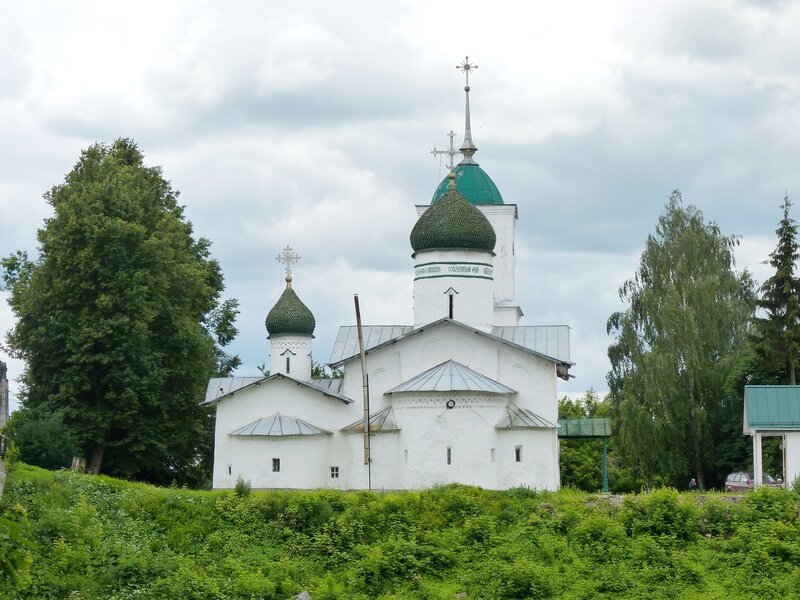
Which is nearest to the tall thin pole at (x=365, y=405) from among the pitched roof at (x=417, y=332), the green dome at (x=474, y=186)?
the pitched roof at (x=417, y=332)

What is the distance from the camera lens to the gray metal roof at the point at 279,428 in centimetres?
3209

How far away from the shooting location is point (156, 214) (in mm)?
36750

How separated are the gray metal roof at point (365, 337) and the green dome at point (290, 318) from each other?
0.92 metres

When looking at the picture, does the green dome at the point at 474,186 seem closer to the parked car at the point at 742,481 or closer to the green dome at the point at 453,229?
the green dome at the point at 453,229

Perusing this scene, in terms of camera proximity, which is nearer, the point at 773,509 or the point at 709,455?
the point at 773,509

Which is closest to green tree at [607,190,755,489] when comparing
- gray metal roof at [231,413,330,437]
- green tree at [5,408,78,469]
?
gray metal roof at [231,413,330,437]

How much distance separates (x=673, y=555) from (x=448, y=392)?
8564 mm

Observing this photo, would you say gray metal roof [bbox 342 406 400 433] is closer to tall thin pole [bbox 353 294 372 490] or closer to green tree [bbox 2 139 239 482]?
tall thin pole [bbox 353 294 372 490]

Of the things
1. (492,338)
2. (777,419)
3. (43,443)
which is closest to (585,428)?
(492,338)

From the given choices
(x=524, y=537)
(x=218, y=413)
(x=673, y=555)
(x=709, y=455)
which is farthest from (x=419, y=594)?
(x=709, y=455)

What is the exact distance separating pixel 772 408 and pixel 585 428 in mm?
7607

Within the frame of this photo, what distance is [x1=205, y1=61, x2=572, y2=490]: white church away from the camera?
3014 centimetres

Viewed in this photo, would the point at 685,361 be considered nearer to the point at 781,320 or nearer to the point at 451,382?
the point at 781,320

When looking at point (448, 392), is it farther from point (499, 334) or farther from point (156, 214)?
point (156, 214)
